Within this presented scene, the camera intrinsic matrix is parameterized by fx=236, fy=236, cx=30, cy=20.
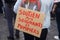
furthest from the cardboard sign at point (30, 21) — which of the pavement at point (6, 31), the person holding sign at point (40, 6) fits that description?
the pavement at point (6, 31)

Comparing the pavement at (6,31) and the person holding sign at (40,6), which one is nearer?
the person holding sign at (40,6)

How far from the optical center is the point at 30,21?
4.13 meters

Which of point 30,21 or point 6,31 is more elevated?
point 30,21

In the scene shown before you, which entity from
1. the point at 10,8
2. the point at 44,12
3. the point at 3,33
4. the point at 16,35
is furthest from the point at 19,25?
the point at 3,33

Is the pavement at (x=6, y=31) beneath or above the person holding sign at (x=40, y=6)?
beneath

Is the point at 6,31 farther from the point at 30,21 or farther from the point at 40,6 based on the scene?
the point at 40,6

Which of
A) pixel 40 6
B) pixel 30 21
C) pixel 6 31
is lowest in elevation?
pixel 6 31

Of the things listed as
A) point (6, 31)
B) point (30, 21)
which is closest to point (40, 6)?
point (30, 21)

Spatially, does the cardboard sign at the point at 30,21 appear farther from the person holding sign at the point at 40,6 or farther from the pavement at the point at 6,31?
the pavement at the point at 6,31

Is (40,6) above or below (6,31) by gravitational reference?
above

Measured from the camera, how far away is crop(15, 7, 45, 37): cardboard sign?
→ 4062 mm

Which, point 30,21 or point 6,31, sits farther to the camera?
point 6,31

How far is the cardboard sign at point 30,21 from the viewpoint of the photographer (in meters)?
4.06

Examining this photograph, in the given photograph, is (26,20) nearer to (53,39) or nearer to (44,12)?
(44,12)
